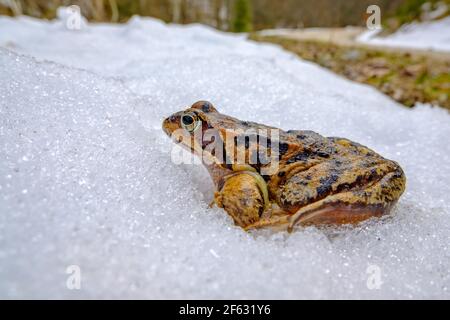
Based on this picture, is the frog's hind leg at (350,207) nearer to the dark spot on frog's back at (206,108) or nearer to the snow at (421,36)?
the dark spot on frog's back at (206,108)

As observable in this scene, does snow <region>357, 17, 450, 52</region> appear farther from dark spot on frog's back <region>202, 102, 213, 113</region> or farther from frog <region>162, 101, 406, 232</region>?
dark spot on frog's back <region>202, 102, 213, 113</region>

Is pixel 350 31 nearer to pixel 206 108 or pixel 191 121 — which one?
pixel 206 108

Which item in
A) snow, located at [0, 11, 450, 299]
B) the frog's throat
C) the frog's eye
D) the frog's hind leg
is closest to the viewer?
snow, located at [0, 11, 450, 299]

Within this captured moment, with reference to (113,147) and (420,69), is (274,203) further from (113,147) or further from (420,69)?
(420,69)
